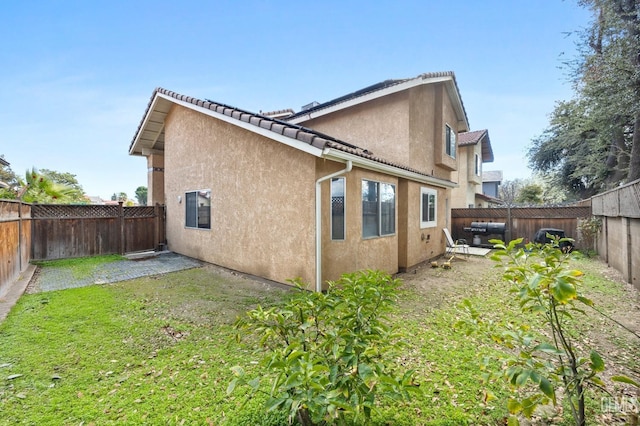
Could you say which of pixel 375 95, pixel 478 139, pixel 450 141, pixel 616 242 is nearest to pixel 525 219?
pixel 450 141

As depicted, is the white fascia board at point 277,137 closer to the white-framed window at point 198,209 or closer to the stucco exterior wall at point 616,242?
the white-framed window at point 198,209

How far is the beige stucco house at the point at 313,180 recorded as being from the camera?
22.8ft

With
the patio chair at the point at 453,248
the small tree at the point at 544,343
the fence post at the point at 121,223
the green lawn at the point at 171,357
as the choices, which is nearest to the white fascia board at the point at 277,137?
the green lawn at the point at 171,357

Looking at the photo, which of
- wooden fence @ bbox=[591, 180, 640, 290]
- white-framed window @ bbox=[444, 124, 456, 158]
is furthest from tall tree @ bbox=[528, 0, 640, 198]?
white-framed window @ bbox=[444, 124, 456, 158]

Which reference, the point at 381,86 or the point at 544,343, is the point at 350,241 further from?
the point at 381,86

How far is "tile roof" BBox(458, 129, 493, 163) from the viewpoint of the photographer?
71.5 ft

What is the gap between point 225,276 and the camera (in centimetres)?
860

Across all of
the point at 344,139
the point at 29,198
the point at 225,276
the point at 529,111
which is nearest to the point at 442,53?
the point at 344,139

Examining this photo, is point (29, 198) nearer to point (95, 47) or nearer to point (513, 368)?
point (95, 47)

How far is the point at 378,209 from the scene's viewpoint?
8367mm

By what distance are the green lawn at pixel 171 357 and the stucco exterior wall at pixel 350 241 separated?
140cm

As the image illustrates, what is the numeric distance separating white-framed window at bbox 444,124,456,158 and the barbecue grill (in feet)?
14.1

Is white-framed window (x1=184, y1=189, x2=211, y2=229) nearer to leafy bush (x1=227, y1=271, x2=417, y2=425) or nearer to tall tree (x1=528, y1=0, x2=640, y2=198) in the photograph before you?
leafy bush (x1=227, y1=271, x2=417, y2=425)

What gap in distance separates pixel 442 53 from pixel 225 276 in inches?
613
